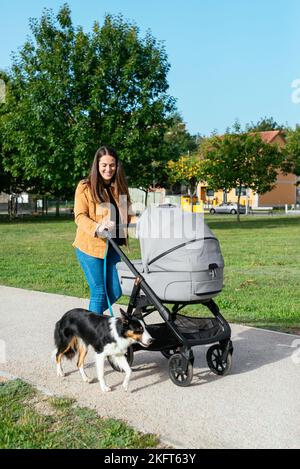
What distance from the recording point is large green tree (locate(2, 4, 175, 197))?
79.5 ft

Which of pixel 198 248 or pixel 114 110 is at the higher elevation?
pixel 114 110

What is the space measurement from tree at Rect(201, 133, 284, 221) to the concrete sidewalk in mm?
27958

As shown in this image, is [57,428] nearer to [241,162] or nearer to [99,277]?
[99,277]

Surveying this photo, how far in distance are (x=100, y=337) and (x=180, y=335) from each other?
659 millimetres

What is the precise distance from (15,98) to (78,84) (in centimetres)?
465

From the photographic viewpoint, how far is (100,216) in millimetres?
5020

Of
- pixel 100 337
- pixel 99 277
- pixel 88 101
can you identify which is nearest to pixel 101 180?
pixel 99 277

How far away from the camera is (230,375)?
16.0 ft

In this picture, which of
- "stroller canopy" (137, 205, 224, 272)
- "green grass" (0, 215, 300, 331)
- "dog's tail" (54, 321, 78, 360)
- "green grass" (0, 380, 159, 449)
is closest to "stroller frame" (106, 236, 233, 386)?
"stroller canopy" (137, 205, 224, 272)
